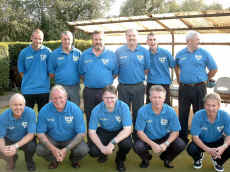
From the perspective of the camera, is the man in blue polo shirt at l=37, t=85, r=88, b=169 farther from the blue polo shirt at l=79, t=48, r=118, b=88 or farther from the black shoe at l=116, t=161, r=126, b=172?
the blue polo shirt at l=79, t=48, r=118, b=88

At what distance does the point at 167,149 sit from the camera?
3.69 meters

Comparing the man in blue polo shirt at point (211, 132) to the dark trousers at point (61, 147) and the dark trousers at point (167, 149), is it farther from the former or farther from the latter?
the dark trousers at point (61, 147)

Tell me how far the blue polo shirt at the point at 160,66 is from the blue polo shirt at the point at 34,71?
6.42 ft

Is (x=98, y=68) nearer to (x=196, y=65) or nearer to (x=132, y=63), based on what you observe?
(x=132, y=63)

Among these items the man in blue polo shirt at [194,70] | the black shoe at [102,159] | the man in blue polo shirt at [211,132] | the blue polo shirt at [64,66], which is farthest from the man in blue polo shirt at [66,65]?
the man in blue polo shirt at [211,132]

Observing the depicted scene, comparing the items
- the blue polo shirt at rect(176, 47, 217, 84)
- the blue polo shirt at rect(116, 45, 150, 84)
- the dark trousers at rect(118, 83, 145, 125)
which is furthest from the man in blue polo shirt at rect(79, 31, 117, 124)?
the blue polo shirt at rect(176, 47, 217, 84)

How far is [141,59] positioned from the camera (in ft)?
14.4

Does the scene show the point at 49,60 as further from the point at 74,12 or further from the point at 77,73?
the point at 74,12

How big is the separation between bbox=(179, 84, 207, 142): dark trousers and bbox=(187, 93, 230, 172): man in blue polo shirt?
82 centimetres

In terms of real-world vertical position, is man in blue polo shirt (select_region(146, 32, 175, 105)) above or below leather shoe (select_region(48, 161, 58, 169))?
above

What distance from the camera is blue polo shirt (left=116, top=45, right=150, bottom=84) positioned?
4.38 m

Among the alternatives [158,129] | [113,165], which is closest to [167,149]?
[158,129]

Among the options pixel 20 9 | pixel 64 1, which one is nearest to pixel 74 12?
pixel 64 1

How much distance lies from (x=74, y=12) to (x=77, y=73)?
2088 cm
